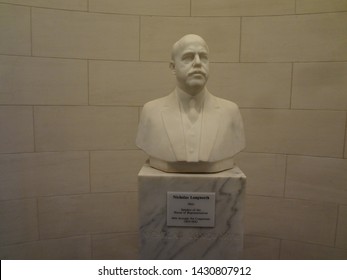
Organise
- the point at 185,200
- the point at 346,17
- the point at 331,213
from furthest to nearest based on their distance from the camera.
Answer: the point at 331,213, the point at 346,17, the point at 185,200

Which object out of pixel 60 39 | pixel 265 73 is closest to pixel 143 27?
pixel 60 39

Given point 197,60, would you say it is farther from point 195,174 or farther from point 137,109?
point 137,109

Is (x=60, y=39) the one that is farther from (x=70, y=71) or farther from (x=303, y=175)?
(x=303, y=175)

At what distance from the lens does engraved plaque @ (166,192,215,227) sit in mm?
1973

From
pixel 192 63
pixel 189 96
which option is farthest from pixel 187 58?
pixel 189 96

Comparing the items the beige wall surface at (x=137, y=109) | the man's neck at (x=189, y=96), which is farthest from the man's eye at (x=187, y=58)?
the beige wall surface at (x=137, y=109)

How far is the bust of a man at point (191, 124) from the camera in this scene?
1973mm

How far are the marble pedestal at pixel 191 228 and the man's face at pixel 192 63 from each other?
59 cm

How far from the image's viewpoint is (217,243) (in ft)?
6.61

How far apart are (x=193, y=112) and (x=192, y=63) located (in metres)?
0.32

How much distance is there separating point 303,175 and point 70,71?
241 centimetres

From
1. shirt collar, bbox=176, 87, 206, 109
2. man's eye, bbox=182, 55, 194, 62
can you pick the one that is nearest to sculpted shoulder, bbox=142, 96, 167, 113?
shirt collar, bbox=176, 87, 206, 109

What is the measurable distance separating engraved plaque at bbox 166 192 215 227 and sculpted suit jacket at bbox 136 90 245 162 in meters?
0.23

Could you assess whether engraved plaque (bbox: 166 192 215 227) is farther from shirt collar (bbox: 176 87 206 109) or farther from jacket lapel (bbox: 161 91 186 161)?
shirt collar (bbox: 176 87 206 109)
